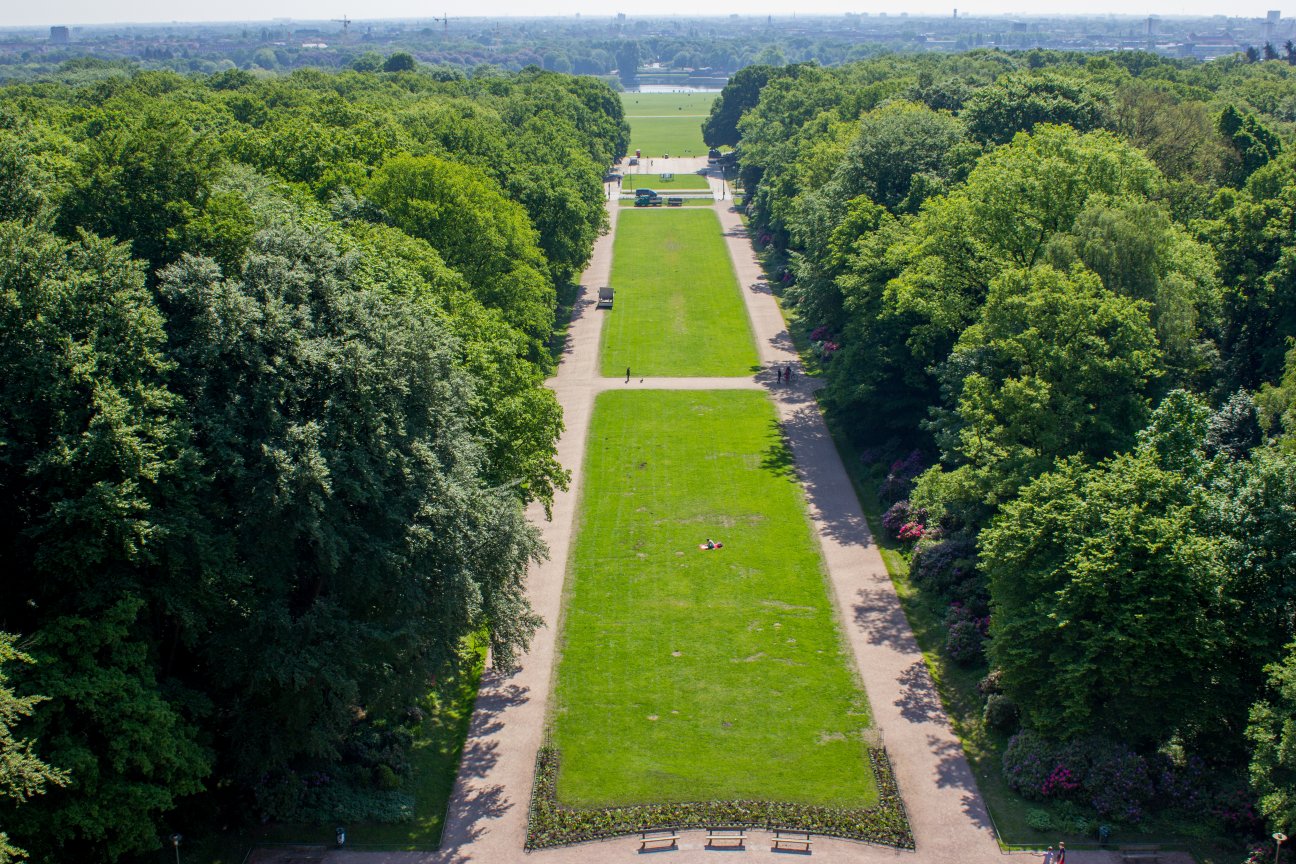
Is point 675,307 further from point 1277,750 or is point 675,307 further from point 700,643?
point 1277,750

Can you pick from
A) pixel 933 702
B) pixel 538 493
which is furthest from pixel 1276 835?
pixel 538 493

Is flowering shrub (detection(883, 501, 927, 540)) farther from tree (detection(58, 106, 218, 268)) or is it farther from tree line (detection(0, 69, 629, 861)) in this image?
tree (detection(58, 106, 218, 268))

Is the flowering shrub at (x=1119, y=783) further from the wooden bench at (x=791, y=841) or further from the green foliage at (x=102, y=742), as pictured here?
the green foliage at (x=102, y=742)

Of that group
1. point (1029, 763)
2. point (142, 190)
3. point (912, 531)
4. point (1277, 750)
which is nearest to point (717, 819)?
point (1029, 763)

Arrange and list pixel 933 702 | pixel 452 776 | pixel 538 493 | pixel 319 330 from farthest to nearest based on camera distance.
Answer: pixel 538 493 → pixel 933 702 → pixel 452 776 → pixel 319 330

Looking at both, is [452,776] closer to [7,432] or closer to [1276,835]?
[7,432]

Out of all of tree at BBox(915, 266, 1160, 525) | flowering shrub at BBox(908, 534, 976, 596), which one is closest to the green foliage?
tree at BBox(915, 266, 1160, 525)
